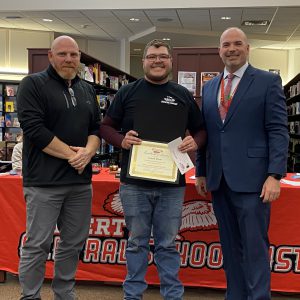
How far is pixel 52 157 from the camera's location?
7.49 feet

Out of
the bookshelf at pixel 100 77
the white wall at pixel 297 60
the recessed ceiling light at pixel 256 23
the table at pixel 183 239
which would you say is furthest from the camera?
the white wall at pixel 297 60

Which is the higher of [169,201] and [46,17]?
[46,17]

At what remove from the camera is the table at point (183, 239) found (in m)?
2.93

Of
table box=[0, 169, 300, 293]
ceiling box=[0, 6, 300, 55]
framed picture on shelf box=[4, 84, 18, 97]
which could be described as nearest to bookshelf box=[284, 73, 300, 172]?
ceiling box=[0, 6, 300, 55]

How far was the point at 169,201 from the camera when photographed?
2367 mm

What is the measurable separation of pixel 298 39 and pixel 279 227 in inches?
403

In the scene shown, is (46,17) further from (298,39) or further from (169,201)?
(169,201)

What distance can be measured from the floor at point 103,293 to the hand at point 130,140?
1.28 metres

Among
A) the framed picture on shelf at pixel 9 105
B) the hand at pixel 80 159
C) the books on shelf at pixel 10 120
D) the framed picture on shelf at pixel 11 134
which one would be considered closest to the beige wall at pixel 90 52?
the framed picture on shelf at pixel 9 105

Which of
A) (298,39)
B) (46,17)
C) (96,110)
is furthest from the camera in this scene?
(298,39)

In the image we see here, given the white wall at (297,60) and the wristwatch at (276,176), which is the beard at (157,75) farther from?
the white wall at (297,60)

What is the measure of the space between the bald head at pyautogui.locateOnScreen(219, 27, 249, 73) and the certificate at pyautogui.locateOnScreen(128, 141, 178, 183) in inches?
24.8

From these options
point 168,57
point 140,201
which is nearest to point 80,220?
point 140,201

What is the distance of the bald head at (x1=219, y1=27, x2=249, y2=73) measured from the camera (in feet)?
7.59
